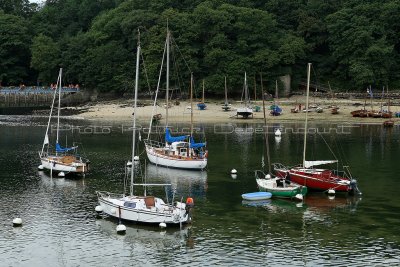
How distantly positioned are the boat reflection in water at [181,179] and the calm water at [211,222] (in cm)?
9

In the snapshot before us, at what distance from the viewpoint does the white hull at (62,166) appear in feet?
202

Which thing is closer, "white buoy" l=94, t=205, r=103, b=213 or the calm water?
the calm water

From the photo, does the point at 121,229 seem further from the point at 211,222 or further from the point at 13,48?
the point at 13,48

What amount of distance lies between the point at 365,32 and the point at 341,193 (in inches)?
3082

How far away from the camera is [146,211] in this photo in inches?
1722

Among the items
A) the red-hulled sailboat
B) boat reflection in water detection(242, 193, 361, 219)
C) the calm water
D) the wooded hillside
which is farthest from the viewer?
the wooded hillside

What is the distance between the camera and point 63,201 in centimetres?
5197

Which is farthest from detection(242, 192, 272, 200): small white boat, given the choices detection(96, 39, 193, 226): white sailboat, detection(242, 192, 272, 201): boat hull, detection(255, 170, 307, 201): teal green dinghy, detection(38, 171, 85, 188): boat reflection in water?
detection(38, 171, 85, 188): boat reflection in water

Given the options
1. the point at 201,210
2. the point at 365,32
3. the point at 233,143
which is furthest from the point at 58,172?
the point at 365,32

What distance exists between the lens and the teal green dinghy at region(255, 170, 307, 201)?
173 ft

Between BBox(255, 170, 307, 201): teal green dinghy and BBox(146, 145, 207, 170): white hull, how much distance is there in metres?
12.0

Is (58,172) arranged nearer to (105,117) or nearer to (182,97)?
(105,117)

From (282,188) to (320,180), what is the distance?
12.9 feet

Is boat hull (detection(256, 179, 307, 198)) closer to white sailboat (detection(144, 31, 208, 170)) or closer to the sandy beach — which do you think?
white sailboat (detection(144, 31, 208, 170))
